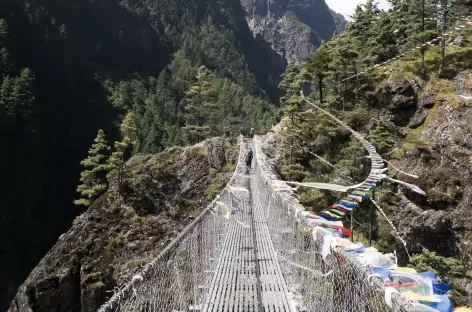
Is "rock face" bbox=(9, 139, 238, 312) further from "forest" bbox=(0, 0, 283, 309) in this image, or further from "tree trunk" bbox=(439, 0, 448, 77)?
"tree trunk" bbox=(439, 0, 448, 77)

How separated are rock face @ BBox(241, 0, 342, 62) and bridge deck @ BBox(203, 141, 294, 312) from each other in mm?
130116

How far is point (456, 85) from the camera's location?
17.1 meters

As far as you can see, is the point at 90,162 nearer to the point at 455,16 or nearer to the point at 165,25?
the point at 455,16

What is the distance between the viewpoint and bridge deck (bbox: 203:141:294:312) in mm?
4773

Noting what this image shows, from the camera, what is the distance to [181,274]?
5.61 meters

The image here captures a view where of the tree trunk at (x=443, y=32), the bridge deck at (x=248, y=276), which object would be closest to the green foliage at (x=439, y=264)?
the bridge deck at (x=248, y=276)

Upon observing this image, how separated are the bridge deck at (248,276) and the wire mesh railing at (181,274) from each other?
0.58 feet

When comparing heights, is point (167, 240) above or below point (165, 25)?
below

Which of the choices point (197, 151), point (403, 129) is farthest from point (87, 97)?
point (403, 129)

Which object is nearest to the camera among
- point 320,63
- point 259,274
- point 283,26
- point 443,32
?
point 259,274

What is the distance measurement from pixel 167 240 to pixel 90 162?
26.6 feet

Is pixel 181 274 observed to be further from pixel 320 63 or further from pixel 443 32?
pixel 320 63

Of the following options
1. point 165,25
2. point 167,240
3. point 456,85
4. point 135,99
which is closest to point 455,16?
point 456,85

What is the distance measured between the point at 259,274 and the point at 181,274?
3.59ft
